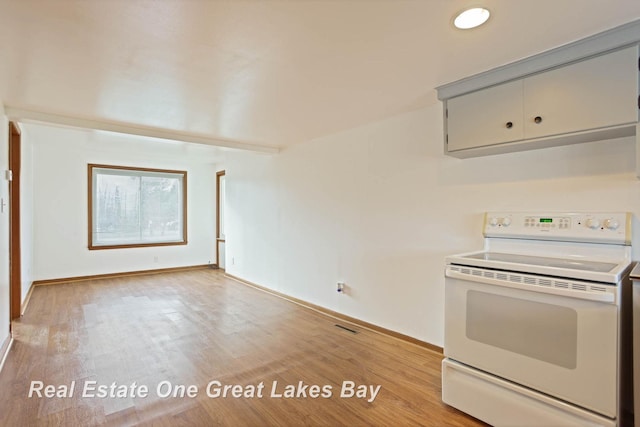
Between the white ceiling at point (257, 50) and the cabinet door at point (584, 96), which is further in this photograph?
the cabinet door at point (584, 96)

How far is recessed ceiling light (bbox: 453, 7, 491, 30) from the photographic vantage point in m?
1.60

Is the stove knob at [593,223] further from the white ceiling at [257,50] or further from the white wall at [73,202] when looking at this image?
the white wall at [73,202]

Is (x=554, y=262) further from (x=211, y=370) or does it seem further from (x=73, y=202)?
(x=73, y=202)

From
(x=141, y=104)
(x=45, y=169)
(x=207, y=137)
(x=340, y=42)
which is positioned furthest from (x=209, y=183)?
(x=340, y=42)

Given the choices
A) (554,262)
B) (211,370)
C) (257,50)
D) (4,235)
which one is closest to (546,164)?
(554,262)

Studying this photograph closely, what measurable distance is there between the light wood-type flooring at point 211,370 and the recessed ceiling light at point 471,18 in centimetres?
225

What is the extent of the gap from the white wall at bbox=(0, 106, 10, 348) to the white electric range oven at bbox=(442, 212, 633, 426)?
366 centimetres

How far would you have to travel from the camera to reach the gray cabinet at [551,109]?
1797mm

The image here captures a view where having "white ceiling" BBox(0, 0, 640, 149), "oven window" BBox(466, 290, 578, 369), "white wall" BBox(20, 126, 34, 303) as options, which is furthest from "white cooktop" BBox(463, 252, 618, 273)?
"white wall" BBox(20, 126, 34, 303)

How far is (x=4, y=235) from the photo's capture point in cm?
311

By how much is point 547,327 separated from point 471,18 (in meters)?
1.63

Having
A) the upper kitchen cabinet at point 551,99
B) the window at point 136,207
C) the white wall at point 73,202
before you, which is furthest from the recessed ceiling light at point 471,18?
the window at point 136,207

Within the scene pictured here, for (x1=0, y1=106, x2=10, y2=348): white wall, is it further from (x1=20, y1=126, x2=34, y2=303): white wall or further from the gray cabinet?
the gray cabinet

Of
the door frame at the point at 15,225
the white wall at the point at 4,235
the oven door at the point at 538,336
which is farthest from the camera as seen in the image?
the door frame at the point at 15,225
